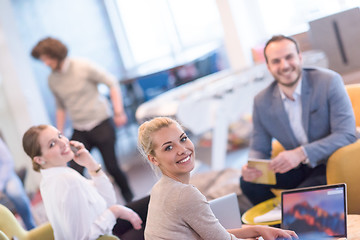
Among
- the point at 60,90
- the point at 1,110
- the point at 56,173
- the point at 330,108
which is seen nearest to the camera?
the point at 56,173

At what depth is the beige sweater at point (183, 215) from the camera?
198 cm

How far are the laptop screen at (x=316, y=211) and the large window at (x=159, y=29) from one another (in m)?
7.90

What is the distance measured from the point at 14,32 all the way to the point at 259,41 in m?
3.13

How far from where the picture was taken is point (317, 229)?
2354 millimetres

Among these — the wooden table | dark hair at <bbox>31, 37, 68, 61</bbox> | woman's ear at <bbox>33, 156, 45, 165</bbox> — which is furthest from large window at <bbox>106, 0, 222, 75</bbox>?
the wooden table

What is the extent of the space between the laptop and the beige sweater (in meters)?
0.39

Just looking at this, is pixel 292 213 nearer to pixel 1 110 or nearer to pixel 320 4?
pixel 320 4

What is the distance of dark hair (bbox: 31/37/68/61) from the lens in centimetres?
448

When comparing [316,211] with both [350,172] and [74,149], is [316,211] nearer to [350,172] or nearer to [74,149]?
[350,172]

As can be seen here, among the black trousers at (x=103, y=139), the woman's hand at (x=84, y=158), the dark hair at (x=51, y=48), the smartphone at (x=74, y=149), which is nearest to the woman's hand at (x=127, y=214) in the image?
the woman's hand at (x=84, y=158)

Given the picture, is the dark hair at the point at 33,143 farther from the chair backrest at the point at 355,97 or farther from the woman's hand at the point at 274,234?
the chair backrest at the point at 355,97

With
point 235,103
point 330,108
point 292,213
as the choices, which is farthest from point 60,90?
point 292,213

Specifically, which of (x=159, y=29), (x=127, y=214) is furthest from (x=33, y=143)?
(x=159, y=29)

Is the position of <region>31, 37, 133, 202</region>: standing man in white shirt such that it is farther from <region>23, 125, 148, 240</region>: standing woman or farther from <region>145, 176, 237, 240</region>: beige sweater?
<region>145, 176, 237, 240</region>: beige sweater
